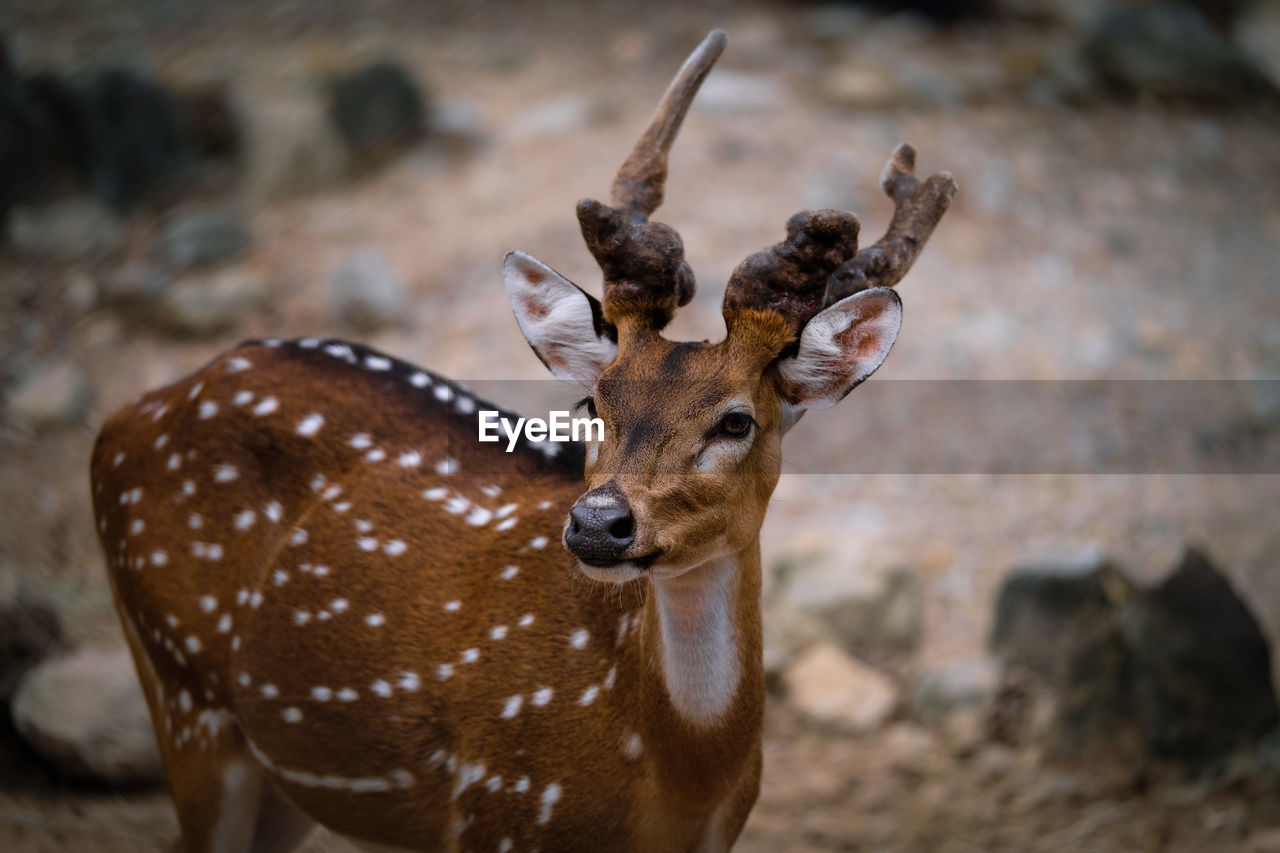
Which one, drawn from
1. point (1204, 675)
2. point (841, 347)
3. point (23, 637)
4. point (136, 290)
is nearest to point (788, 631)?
point (1204, 675)

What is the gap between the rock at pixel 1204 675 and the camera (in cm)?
578

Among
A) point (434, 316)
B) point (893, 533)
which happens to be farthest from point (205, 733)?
point (434, 316)

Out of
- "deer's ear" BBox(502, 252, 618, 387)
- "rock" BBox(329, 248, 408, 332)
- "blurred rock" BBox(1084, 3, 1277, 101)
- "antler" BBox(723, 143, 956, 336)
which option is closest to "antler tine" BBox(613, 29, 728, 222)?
"deer's ear" BBox(502, 252, 618, 387)

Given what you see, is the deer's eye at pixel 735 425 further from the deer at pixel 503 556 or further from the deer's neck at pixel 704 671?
the deer's neck at pixel 704 671

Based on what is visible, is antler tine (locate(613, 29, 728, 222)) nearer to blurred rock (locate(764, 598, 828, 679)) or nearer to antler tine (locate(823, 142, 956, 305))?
antler tine (locate(823, 142, 956, 305))

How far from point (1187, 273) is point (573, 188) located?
4.81 m

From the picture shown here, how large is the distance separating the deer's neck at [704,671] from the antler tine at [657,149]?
1157 mm

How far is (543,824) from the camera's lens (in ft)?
12.1

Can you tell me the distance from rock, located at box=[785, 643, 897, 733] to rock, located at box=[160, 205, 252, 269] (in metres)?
5.64

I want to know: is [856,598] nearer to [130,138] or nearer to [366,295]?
[366,295]

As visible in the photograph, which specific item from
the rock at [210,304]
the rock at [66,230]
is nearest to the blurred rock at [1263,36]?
the rock at [210,304]

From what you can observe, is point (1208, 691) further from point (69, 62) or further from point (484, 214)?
point (69, 62)

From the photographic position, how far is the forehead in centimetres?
338

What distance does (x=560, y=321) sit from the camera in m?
3.76
